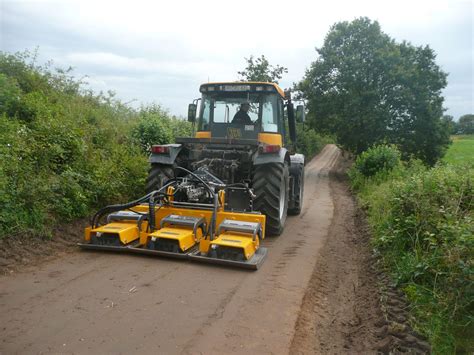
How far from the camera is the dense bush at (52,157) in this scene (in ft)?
17.3

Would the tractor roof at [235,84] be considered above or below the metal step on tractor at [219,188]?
above

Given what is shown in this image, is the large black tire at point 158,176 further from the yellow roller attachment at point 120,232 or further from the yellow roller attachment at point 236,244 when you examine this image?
the yellow roller attachment at point 236,244

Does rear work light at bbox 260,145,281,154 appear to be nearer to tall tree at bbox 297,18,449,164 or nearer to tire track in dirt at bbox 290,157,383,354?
tire track in dirt at bbox 290,157,383,354

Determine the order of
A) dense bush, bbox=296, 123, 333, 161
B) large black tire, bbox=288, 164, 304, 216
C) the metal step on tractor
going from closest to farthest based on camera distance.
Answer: the metal step on tractor → large black tire, bbox=288, 164, 304, 216 → dense bush, bbox=296, 123, 333, 161

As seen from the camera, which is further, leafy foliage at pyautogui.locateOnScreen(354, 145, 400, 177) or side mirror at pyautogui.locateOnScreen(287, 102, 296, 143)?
leafy foliage at pyautogui.locateOnScreen(354, 145, 400, 177)

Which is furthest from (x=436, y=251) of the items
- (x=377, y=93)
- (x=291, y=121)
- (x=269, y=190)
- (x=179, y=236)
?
(x=377, y=93)

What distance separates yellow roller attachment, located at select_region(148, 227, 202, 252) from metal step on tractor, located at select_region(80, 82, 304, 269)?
13 millimetres

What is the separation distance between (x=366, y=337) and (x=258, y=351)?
3.46 ft

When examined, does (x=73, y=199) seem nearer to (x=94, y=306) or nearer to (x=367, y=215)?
(x=94, y=306)

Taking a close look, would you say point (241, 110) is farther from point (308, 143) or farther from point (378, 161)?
point (308, 143)

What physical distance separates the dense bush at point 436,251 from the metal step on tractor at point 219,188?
1694 millimetres

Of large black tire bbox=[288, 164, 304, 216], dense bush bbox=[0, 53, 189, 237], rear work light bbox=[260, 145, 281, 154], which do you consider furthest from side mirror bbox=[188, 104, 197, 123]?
large black tire bbox=[288, 164, 304, 216]

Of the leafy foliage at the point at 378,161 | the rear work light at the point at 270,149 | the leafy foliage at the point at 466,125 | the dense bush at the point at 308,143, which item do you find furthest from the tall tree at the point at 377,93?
the leafy foliage at the point at 466,125

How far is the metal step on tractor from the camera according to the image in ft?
16.6
